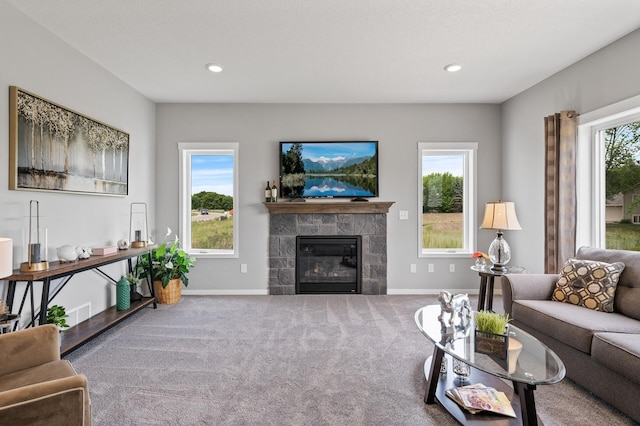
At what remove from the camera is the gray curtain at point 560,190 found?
3121 mm

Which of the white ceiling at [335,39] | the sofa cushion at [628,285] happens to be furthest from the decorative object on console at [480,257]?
the white ceiling at [335,39]

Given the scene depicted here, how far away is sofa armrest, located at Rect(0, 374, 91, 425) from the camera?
1.08 m

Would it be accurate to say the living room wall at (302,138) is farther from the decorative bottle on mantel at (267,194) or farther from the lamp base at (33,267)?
the lamp base at (33,267)

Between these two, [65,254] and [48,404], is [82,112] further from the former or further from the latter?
[48,404]

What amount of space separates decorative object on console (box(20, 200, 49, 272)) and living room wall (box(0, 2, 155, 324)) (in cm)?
6

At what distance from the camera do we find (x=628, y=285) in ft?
7.75

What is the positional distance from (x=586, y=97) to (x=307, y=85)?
2.84m

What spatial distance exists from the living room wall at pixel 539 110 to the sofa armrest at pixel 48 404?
4138mm

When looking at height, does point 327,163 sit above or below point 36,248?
above

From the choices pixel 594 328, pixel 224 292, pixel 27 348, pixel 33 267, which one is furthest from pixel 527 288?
pixel 33 267

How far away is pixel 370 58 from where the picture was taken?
10.1ft

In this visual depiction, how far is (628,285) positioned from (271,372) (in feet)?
8.93

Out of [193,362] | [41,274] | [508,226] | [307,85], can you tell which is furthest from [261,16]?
[508,226]

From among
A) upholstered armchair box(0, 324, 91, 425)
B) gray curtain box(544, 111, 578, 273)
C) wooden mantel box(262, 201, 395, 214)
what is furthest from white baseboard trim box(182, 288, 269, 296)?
gray curtain box(544, 111, 578, 273)
